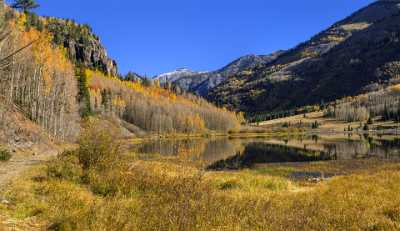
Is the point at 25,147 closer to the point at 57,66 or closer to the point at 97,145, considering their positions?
the point at 97,145

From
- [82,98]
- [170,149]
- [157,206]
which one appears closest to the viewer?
[157,206]

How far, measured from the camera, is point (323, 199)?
64.1ft

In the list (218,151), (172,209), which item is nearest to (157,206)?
(172,209)

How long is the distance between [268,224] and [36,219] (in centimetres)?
756

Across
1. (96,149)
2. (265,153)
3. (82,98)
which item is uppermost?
(82,98)

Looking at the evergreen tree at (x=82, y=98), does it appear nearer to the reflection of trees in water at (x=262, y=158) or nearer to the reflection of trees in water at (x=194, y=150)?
the reflection of trees in water at (x=194, y=150)

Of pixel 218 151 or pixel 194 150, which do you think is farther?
pixel 218 151

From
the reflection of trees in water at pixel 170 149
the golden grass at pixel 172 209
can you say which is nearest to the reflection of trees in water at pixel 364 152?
the reflection of trees in water at pixel 170 149

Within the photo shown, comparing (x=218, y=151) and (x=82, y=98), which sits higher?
(x=82, y=98)

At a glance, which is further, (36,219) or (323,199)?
(323,199)

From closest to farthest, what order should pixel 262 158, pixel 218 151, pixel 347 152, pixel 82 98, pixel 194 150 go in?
pixel 262 158
pixel 347 152
pixel 194 150
pixel 218 151
pixel 82 98

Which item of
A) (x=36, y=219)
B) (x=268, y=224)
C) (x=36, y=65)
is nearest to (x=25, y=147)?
(x=36, y=65)

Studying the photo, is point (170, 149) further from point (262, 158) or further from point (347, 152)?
point (347, 152)


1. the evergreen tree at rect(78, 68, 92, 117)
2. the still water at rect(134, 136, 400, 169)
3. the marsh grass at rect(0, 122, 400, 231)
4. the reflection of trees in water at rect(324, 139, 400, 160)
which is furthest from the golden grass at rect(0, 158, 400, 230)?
the evergreen tree at rect(78, 68, 92, 117)
